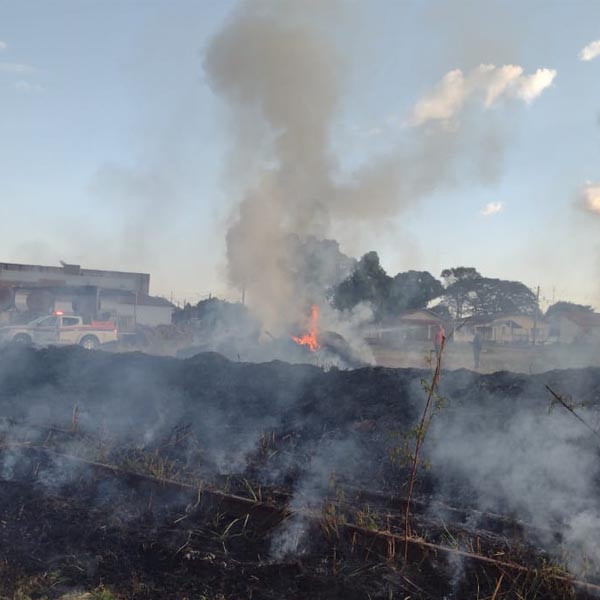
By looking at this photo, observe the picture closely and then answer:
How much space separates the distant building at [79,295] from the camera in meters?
31.6

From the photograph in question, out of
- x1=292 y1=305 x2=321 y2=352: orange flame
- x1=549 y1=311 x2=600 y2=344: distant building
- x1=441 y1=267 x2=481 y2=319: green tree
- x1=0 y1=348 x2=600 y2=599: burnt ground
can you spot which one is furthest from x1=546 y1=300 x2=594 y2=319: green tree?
x1=0 y1=348 x2=600 y2=599: burnt ground

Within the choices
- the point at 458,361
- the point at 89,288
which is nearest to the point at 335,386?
the point at 458,361

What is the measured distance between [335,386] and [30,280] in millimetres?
35067

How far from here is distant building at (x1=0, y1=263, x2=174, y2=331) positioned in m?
31.6

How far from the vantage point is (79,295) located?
32.2m

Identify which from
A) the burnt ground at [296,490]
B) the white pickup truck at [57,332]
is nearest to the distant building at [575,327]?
the white pickup truck at [57,332]

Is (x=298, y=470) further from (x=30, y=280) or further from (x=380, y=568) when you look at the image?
(x=30, y=280)

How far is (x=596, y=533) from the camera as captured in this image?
4582mm

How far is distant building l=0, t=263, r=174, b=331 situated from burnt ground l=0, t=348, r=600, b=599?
23.6 meters

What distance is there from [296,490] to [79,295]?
29143 mm

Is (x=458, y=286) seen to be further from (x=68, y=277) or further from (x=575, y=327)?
(x=68, y=277)

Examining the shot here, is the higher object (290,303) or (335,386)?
(290,303)

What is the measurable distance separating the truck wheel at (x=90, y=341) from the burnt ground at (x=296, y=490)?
14.7 m

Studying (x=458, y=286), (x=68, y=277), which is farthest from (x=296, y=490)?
(x=458, y=286)
